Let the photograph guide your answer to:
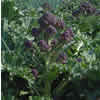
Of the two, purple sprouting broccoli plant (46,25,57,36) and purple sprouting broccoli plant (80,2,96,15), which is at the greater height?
purple sprouting broccoli plant (80,2,96,15)

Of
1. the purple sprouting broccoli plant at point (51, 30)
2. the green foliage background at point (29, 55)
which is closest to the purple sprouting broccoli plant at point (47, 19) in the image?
the purple sprouting broccoli plant at point (51, 30)

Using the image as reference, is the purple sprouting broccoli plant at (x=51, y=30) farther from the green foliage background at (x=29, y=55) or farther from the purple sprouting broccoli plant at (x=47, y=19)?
the green foliage background at (x=29, y=55)

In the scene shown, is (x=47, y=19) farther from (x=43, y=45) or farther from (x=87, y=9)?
(x=87, y=9)

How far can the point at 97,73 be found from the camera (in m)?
1.00

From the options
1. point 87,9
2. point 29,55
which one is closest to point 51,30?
point 29,55

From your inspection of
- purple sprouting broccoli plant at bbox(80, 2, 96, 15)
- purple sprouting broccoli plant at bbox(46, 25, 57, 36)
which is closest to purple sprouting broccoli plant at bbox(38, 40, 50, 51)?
purple sprouting broccoli plant at bbox(46, 25, 57, 36)

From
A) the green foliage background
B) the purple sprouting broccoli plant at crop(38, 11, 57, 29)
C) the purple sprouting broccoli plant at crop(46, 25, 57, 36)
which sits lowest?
the green foliage background

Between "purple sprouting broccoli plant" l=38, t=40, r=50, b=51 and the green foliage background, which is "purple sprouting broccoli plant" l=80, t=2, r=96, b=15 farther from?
"purple sprouting broccoli plant" l=38, t=40, r=50, b=51

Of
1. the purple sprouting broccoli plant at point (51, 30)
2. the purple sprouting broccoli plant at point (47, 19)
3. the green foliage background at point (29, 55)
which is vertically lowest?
the green foliage background at point (29, 55)

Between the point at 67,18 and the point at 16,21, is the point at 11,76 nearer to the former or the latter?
the point at 16,21

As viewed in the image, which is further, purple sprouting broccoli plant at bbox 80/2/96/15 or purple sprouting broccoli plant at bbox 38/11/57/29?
purple sprouting broccoli plant at bbox 80/2/96/15

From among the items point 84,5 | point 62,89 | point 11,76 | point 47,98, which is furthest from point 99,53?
point 84,5

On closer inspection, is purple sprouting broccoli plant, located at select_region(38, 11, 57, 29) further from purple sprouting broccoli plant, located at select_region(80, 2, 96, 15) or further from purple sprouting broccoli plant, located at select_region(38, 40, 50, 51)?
purple sprouting broccoli plant, located at select_region(80, 2, 96, 15)

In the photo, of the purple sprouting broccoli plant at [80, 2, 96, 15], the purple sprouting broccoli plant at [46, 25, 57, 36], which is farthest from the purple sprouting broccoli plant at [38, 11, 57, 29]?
the purple sprouting broccoli plant at [80, 2, 96, 15]
